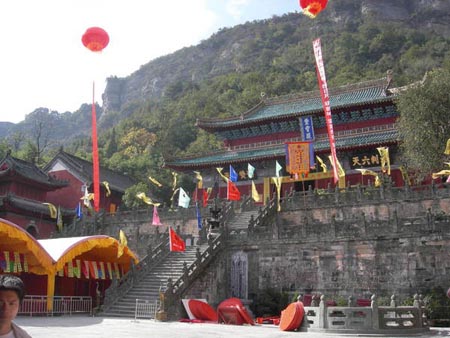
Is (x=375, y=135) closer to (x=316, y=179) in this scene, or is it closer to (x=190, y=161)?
(x=316, y=179)

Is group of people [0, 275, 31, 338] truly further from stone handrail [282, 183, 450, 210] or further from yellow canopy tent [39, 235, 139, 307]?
stone handrail [282, 183, 450, 210]

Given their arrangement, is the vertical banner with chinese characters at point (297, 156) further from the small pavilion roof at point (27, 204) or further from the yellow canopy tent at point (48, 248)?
the small pavilion roof at point (27, 204)

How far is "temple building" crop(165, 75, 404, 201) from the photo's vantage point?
1240 inches

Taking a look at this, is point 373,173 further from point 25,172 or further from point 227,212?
point 25,172

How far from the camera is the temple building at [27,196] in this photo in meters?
32.1

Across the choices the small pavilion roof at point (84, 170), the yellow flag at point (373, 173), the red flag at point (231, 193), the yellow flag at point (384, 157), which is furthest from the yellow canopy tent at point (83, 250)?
the small pavilion roof at point (84, 170)

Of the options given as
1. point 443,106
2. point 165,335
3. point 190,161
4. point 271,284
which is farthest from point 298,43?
point 165,335

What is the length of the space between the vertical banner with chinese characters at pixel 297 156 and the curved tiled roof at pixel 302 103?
4.74 m

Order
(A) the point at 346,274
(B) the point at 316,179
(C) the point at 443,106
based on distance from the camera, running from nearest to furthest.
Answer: (A) the point at 346,274, (C) the point at 443,106, (B) the point at 316,179

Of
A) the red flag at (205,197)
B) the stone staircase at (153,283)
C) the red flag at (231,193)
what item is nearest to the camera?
the stone staircase at (153,283)

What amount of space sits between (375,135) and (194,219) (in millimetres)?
12960

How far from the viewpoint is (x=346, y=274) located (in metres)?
20.5

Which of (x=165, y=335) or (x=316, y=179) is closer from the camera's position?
(x=165, y=335)

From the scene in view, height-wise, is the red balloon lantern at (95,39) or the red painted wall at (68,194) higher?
the red balloon lantern at (95,39)
